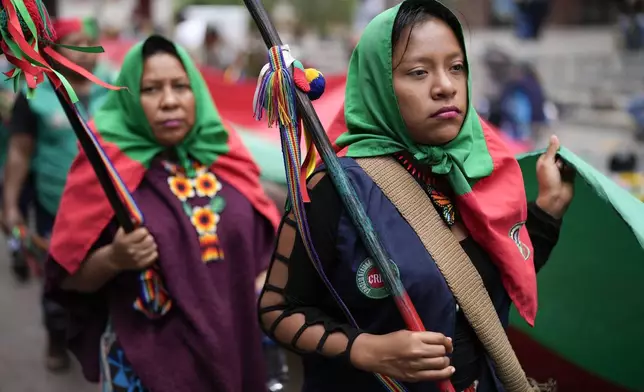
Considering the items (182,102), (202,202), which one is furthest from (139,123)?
(202,202)

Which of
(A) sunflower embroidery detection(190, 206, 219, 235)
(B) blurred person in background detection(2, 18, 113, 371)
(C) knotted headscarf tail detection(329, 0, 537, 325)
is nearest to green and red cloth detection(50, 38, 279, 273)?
(A) sunflower embroidery detection(190, 206, 219, 235)

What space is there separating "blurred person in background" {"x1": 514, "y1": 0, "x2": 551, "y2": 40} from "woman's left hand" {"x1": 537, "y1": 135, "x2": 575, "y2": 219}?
10.9 m

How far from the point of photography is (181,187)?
2855 millimetres

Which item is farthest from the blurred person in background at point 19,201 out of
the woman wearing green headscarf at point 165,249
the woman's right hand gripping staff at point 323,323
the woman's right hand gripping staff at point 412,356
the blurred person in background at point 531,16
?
the blurred person in background at point 531,16

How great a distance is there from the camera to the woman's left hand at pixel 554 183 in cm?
234

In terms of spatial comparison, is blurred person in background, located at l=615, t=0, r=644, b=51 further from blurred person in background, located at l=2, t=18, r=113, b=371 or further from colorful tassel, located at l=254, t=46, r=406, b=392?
colorful tassel, located at l=254, t=46, r=406, b=392

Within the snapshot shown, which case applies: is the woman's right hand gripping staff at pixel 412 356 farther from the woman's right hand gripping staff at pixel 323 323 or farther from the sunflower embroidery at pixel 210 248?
the sunflower embroidery at pixel 210 248

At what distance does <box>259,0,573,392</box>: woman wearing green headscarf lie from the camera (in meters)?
1.88

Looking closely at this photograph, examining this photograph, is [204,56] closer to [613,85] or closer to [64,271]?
[613,85]

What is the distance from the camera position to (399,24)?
1966 mm

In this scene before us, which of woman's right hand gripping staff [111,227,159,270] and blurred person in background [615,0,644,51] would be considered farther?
blurred person in background [615,0,644,51]

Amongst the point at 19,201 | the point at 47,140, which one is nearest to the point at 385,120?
Answer: the point at 47,140

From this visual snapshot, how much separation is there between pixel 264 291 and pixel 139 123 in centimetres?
110

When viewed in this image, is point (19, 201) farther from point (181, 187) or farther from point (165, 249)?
point (165, 249)
